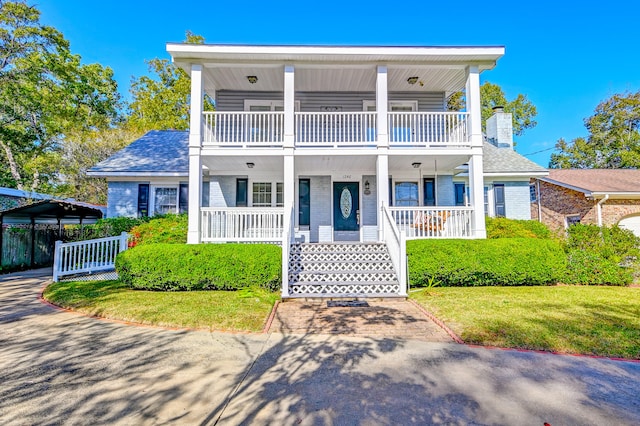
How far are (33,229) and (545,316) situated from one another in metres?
17.1

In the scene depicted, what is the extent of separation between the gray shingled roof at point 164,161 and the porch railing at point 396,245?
6.50 m

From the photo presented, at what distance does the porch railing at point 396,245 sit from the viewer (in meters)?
7.20

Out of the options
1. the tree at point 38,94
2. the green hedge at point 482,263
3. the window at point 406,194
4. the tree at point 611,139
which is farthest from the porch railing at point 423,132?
the tree at point 611,139

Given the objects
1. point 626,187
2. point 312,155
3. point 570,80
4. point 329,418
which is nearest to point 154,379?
point 329,418

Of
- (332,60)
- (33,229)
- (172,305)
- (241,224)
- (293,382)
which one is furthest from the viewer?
(33,229)

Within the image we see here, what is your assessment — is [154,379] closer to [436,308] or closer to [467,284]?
[436,308]

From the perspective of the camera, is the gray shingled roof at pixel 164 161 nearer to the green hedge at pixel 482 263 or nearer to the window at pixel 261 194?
the window at pixel 261 194

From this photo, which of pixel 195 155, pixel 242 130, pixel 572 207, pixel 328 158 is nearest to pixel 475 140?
pixel 328 158

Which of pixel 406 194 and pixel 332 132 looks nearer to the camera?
pixel 332 132

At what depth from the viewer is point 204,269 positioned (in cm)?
763

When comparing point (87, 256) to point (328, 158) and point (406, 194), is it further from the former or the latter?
point (406, 194)

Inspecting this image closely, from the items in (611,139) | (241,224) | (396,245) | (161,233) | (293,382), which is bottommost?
(293,382)

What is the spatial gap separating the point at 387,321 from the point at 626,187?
15982 mm

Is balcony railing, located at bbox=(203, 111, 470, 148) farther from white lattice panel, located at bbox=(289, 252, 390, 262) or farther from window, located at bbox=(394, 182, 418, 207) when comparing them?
white lattice panel, located at bbox=(289, 252, 390, 262)
